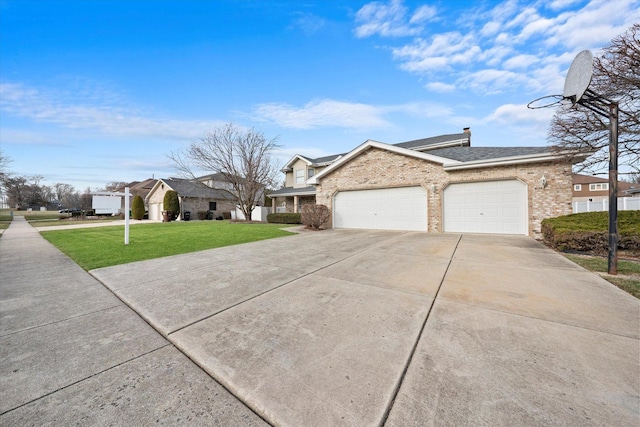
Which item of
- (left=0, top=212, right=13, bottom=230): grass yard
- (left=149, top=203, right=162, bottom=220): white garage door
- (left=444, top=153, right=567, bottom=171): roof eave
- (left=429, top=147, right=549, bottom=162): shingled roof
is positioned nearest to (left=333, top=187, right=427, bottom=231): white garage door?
(left=444, top=153, right=567, bottom=171): roof eave

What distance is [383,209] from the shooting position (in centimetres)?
1237

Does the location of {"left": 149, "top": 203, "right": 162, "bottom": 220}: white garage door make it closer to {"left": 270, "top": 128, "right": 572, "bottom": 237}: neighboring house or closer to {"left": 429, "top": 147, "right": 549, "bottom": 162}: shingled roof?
{"left": 270, "top": 128, "right": 572, "bottom": 237}: neighboring house

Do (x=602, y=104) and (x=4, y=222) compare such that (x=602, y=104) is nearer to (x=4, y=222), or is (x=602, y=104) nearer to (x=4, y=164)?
(x=4, y=164)

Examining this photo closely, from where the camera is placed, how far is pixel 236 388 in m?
1.70

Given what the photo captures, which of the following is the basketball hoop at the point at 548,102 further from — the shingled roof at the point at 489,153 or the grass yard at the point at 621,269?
the shingled roof at the point at 489,153

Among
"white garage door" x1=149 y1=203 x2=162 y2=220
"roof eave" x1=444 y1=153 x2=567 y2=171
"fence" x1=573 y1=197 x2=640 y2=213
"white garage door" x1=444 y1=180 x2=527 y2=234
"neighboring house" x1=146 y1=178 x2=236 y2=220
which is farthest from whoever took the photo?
"white garage door" x1=149 y1=203 x2=162 y2=220

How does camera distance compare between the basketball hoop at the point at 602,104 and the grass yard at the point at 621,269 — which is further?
the basketball hoop at the point at 602,104

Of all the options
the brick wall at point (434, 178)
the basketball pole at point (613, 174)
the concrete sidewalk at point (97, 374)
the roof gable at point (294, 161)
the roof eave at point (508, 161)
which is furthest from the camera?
the roof gable at point (294, 161)

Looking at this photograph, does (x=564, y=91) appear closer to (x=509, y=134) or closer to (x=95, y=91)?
(x=509, y=134)

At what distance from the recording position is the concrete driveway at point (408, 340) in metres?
1.51

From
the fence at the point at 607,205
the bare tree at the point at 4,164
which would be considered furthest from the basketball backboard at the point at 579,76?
the bare tree at the point at 4,164

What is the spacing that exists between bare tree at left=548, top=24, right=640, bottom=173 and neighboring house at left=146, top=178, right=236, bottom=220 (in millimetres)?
24180

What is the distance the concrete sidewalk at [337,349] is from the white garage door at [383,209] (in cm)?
716

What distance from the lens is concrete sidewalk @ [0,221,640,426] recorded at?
4.93 ft
